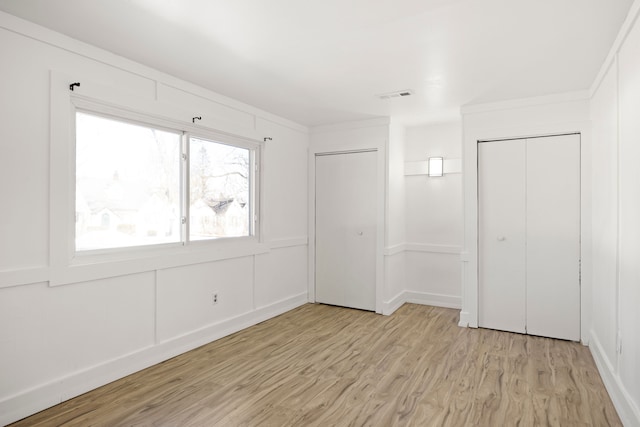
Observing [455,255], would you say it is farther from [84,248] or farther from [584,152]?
[84,248]

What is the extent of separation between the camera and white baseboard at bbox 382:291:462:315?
5.11 metres

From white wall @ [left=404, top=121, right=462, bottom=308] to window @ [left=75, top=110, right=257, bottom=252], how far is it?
2468mm

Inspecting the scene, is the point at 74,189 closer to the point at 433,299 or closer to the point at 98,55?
the point at 98,55

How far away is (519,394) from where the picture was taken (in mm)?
2756

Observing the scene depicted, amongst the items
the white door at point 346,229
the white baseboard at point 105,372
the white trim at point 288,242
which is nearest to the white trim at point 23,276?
the white baseboard at point 105,372

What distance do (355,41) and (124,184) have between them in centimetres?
214

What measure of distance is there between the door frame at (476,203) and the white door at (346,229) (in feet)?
3.80

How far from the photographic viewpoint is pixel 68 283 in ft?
8.65

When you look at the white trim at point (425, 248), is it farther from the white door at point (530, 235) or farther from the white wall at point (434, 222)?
the white door at point (530, 235)

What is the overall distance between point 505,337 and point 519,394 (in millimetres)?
1321

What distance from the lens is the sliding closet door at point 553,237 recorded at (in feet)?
12.7

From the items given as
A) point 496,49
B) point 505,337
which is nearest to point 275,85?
point 496,49

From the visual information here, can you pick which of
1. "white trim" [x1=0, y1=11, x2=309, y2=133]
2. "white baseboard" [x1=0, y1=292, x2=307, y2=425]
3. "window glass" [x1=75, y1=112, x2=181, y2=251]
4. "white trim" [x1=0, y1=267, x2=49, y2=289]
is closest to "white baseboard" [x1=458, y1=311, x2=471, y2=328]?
"white baseboard" [x1=0, y1=292, x2=307, y2=425]

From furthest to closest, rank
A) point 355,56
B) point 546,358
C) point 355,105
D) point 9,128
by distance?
point 355,105 < point 546,358 < point 355,56 < point 9,128
